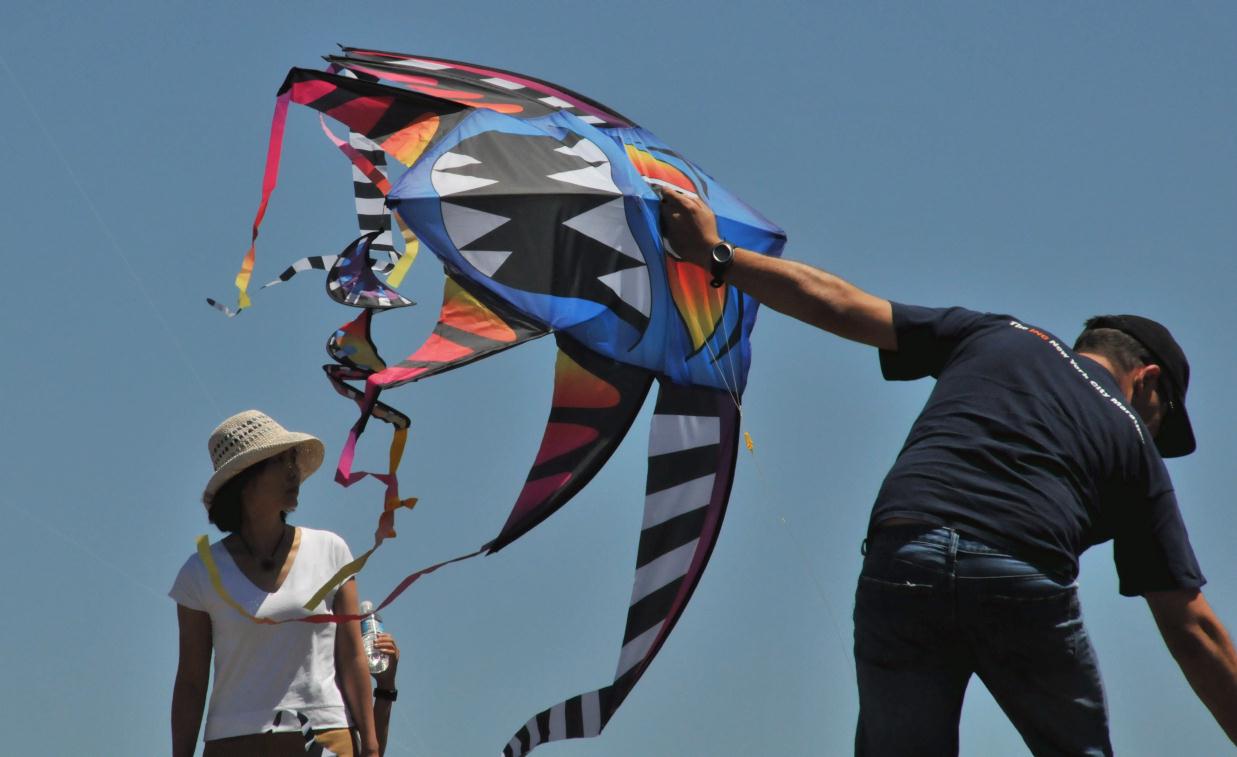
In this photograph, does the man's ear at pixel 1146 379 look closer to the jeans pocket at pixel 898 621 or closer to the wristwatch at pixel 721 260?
the jeans pocket at pixel 898 621

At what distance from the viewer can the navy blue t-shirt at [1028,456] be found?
2.51 meters

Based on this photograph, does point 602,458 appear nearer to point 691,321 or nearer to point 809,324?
point 691,321

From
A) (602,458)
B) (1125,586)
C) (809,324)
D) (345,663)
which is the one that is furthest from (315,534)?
(1125,586)

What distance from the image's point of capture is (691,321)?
3889 mm

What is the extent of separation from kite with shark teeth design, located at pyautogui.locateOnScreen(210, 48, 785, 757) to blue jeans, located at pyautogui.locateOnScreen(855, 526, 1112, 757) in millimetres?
1214

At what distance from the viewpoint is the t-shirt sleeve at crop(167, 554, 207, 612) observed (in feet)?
11.8

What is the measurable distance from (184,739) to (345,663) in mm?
410

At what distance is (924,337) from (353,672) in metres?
1.66

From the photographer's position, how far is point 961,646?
254cm

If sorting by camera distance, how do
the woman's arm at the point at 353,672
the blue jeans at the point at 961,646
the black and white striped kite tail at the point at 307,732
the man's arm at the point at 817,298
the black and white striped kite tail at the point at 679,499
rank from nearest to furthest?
the blue jeans at the point at 961,646, the man's arm at the point at 817,298, the black and white striped kite tail at the point at 307,732, the woman's arm at the point at 353,672, the black and white striped kite tail at the point at 679,499

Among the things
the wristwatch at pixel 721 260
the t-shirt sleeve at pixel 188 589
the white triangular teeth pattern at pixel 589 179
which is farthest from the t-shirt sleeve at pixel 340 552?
the wristwatch at pixel 721 260

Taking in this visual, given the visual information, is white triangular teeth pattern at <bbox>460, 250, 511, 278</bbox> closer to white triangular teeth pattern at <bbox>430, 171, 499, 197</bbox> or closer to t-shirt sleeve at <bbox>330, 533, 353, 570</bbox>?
white triangular teeth pattern at <bbox>430, 171, 499, 197</bbox>

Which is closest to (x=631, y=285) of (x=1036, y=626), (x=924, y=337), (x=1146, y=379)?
(x=924, y=337)

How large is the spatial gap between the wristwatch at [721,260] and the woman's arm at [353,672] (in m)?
1.32
